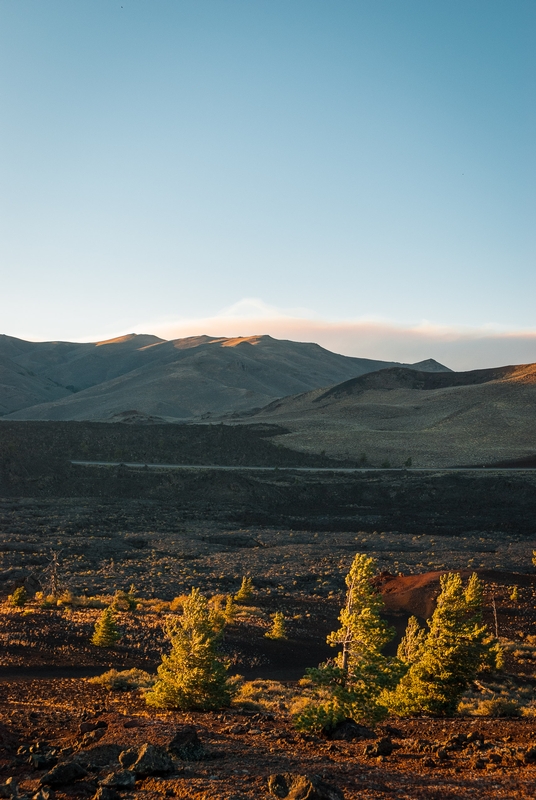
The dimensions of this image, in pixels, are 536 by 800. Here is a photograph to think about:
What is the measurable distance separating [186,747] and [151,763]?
1.07 metres

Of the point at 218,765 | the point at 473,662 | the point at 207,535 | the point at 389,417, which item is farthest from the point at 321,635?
the point at 389,417

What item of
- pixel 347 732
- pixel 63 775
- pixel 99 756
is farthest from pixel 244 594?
pixel 63 775

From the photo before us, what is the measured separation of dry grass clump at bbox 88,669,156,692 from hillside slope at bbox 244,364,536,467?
2703 inches

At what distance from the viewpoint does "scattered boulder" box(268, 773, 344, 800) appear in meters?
7.93

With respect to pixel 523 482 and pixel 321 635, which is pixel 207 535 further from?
pixel 523 482

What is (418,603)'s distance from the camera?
1264 inches

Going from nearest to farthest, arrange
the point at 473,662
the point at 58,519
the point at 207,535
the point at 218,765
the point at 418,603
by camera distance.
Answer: the point at 218,765
the point at 473,662
the point at 418,603
the point at 207,535
the point at 58,519

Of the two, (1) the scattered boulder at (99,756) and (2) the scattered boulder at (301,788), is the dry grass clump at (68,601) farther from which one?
(2) the scattered boulder at (301,788)

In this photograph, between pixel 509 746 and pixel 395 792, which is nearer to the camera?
pixel 395 792

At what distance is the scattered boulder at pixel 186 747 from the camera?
10195 millimetres

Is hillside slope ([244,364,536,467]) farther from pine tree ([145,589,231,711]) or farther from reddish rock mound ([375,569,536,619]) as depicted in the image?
pine tree ([145,589,231,711])

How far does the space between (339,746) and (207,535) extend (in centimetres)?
3964

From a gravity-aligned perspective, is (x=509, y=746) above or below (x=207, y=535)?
above

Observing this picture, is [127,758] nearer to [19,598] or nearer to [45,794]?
[45,794]
